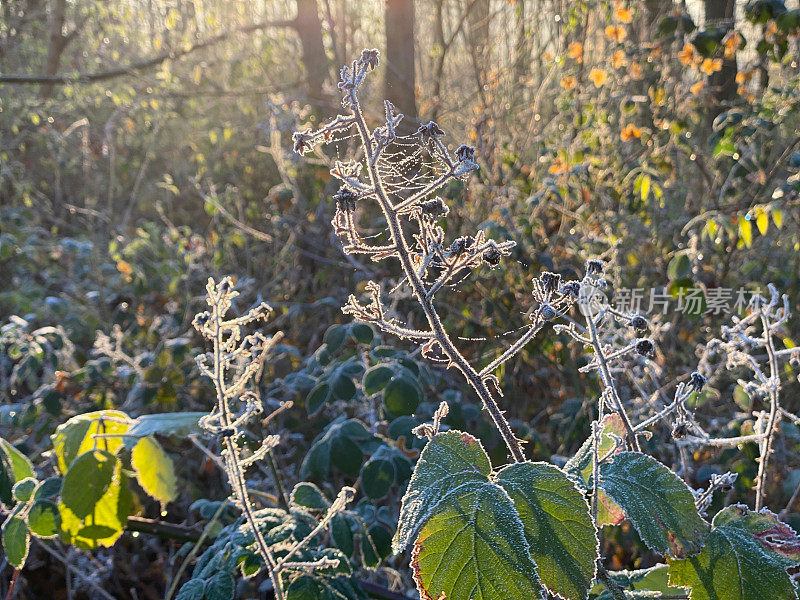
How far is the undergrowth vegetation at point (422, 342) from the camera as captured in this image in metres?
0.73

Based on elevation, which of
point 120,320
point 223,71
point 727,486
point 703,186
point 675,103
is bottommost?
point 120,320

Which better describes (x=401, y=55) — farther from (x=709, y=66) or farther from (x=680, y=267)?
(x=680, y=267)

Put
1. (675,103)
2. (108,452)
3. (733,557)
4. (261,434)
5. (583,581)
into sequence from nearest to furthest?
(583,581)
(733,557)
(108,452)
(261,434)
(675,103)

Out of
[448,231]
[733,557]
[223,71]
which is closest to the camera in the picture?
[733,557]

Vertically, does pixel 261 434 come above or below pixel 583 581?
below

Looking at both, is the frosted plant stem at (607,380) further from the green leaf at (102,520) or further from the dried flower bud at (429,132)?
the green leaf at (102,520)

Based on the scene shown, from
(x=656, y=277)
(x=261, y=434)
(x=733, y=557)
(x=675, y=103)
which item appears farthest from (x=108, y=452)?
(x=675, y=103)

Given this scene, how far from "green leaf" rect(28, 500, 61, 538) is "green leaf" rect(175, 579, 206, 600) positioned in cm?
31

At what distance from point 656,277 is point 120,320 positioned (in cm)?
244

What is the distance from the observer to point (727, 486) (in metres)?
0.89

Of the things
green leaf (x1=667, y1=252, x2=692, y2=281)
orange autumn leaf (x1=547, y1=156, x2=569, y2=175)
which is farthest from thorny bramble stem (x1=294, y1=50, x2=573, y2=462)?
orange autumn leaf (x1=547, y1=156, x2=569, y2=175)

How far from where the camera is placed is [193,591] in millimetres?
951

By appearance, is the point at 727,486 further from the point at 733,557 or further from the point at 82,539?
the point at 82,539

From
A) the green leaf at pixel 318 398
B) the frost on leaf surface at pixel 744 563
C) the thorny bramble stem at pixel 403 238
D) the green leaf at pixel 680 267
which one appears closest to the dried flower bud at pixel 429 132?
the thorny bramble stem at pixel 403 238
